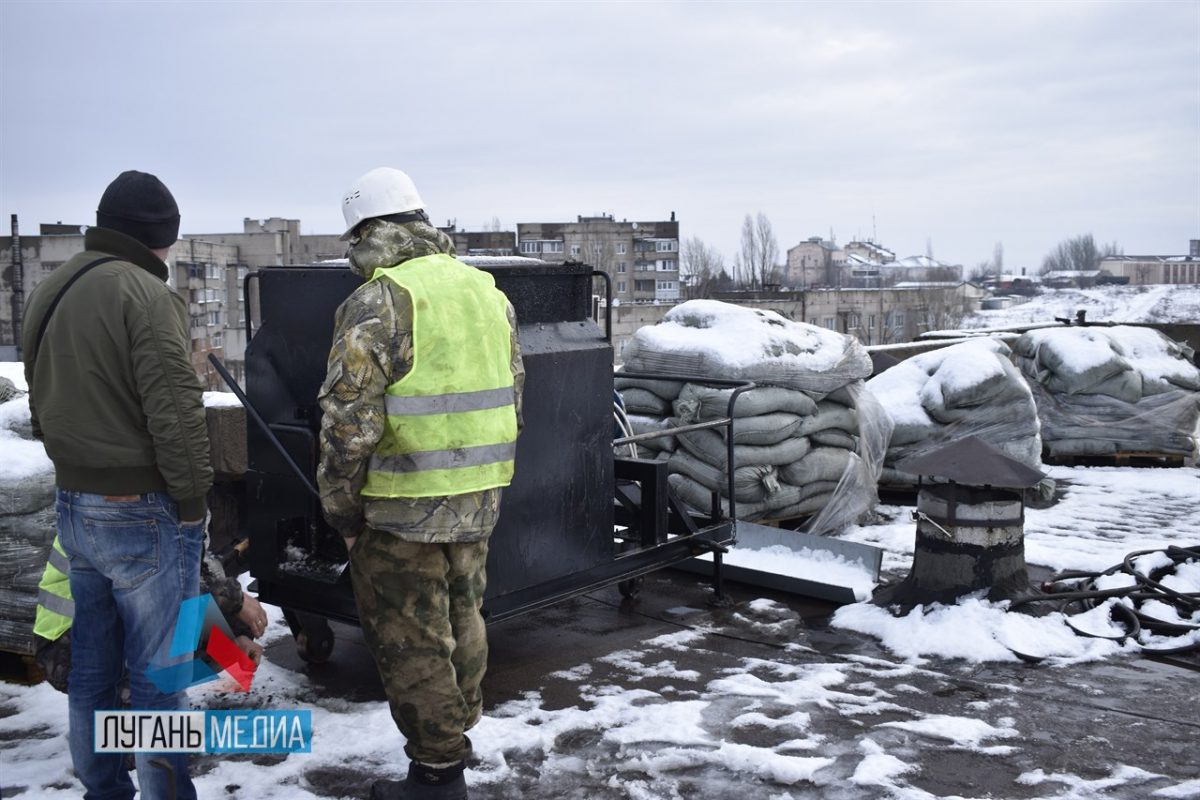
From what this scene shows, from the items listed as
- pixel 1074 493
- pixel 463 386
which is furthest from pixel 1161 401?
pixel 463 386

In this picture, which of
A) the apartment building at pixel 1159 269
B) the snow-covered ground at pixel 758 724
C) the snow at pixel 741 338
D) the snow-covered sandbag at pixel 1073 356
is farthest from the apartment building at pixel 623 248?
the snow-covered ground at pixel 758 724

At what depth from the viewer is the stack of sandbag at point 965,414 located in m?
8.60

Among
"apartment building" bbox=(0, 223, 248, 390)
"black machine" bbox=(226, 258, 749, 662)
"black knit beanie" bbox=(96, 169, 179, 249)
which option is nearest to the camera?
"black knit beanie" bbox=(96, 169, 179, 249)

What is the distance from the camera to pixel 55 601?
3.44 meters

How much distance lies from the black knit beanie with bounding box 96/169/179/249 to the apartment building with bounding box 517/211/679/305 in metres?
68.9

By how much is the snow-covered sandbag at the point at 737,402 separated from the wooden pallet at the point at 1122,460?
456cm

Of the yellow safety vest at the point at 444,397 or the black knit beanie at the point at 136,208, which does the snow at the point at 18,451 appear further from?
the yellow safety vest at the point at 444,397

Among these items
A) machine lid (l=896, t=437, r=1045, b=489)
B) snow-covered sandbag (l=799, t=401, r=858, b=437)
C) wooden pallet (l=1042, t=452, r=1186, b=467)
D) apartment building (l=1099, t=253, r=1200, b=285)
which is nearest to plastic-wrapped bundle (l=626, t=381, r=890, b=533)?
snow-covered sandbag (l=799, t=401, r=858, b=437)

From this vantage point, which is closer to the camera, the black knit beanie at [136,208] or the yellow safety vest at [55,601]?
the black knit beanie at [136,208]

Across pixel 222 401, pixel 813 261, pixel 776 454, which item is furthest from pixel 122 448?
pixel 813 261

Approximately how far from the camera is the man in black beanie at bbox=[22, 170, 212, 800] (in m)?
3.09

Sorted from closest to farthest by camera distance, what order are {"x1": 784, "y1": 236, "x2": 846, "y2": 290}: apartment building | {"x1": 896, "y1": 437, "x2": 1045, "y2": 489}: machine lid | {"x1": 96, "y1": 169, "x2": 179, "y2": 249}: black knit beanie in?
{"x1": 96, "y1": 169, "x2": 179, "y2": 249}: black knit beanie → {"x1": 896, "y1": 437, "x2": 1045, "y2": 489}: machine lid → {"x1": 784, "y1": 236, "x2": 846, "y2": 290}: apartment building

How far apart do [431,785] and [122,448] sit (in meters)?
1.35

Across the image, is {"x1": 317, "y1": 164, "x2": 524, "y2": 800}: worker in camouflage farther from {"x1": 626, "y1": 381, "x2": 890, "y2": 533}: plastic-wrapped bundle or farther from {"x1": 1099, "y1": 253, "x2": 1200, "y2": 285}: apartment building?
{"x1": 1099, "y1": 253, "x2": 1200, "y2": 285}: apartment building
